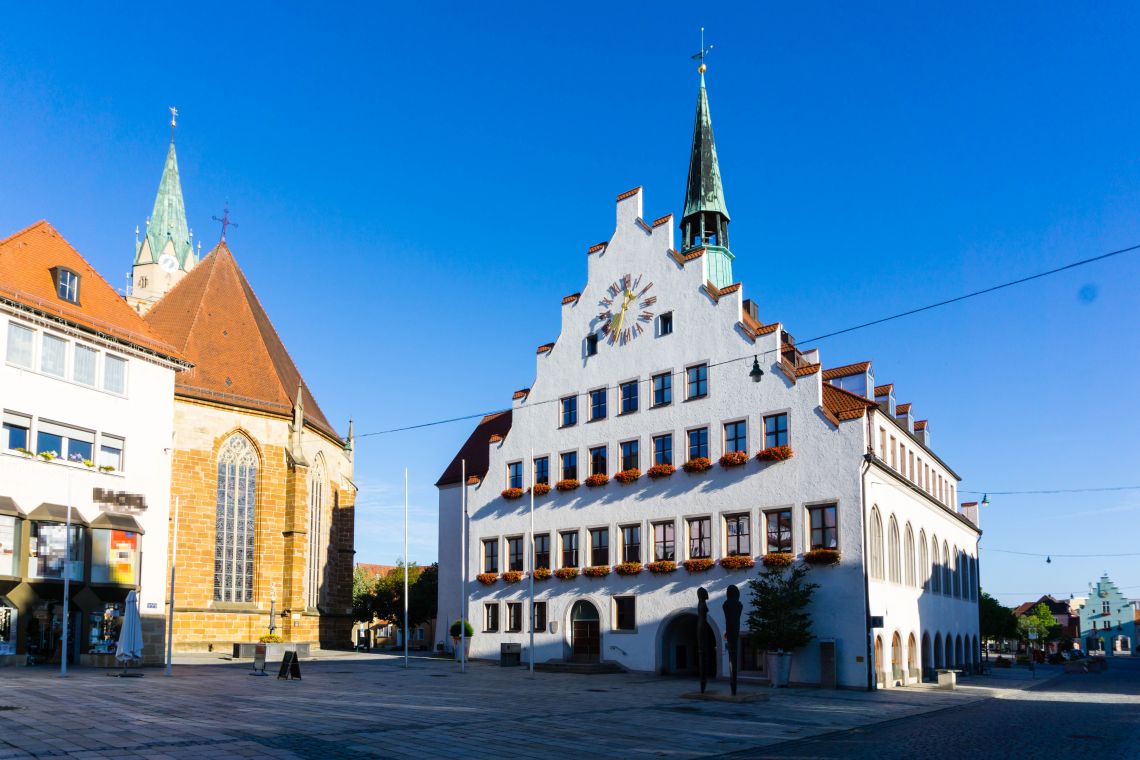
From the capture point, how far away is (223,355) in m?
51.7

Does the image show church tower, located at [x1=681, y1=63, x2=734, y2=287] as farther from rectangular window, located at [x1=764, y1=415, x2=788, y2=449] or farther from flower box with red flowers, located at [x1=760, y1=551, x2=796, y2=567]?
flower box with red flowers, located at [x1=760, y1=551, x2=796, y2=567]

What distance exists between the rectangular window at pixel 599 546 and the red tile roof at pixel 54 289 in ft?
59.3

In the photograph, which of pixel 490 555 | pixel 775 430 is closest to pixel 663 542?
pixel 775 430

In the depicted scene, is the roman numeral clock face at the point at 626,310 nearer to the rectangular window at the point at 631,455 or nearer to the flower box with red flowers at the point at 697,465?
the rectangular window at the point at 631,455

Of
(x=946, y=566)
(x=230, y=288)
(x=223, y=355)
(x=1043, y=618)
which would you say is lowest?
(x=1043, y=618)

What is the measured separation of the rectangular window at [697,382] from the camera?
3928cm

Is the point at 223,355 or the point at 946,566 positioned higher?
the point at 223,355

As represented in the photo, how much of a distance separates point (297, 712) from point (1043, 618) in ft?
436

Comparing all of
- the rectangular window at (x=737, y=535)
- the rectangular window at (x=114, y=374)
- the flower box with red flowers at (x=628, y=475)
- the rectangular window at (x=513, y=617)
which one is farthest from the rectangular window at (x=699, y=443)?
the rectangular window at (x=114, y=374)

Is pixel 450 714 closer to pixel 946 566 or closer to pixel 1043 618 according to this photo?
pixel 946 566

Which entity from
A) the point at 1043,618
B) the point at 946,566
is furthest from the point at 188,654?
the point at 1043,618

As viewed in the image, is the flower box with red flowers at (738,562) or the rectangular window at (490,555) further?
the rectangular window at (490,555)

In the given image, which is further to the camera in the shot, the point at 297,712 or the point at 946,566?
the point at 946,566

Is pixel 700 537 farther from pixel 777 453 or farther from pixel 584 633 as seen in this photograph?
pixel 584 633
